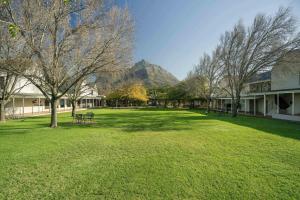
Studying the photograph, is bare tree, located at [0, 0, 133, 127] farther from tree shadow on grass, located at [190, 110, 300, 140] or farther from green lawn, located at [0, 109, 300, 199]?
tree shadow on grass, located at [190, 110, 300, 140]

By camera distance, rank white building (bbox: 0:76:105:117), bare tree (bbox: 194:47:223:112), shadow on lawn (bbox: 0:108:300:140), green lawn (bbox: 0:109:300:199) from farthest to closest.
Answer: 1. bare tree (bbox: 194:47:223:112)
2. white building (bbox: 0:76:105:117)
3. shadow on lawn (bbox: 0:108:300:140)
4. green lawn (bbox: 0:109:300:199)

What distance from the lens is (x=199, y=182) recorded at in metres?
5.43

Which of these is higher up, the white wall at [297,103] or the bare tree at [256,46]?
the bare tree at [256,46]

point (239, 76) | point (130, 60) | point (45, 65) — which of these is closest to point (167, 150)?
point (130, 60)

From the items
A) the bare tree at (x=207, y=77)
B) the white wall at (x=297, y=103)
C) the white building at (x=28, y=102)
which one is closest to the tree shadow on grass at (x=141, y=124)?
the white building at (x=28, y=102)

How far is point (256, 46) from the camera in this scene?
83.0 ft

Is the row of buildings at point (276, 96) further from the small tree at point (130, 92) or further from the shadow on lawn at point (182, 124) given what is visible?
the small tree at point (130, 92)

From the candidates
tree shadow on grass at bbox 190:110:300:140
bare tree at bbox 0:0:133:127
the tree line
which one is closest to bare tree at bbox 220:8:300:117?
the tree line

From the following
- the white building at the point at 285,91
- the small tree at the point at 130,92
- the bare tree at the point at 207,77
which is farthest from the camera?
the small tree at the point at 130,92

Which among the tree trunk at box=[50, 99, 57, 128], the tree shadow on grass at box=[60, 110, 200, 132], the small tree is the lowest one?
the tree shadow on grass at box=[60, 110, 200, 132]

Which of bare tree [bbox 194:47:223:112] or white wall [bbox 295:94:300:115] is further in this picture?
bare tree [bbox 194:47:223:112]

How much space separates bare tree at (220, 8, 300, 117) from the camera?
23688 millimetres

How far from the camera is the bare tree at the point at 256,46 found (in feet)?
77.7

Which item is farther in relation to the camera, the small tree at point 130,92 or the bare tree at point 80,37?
→ the small tree at point 130,92
